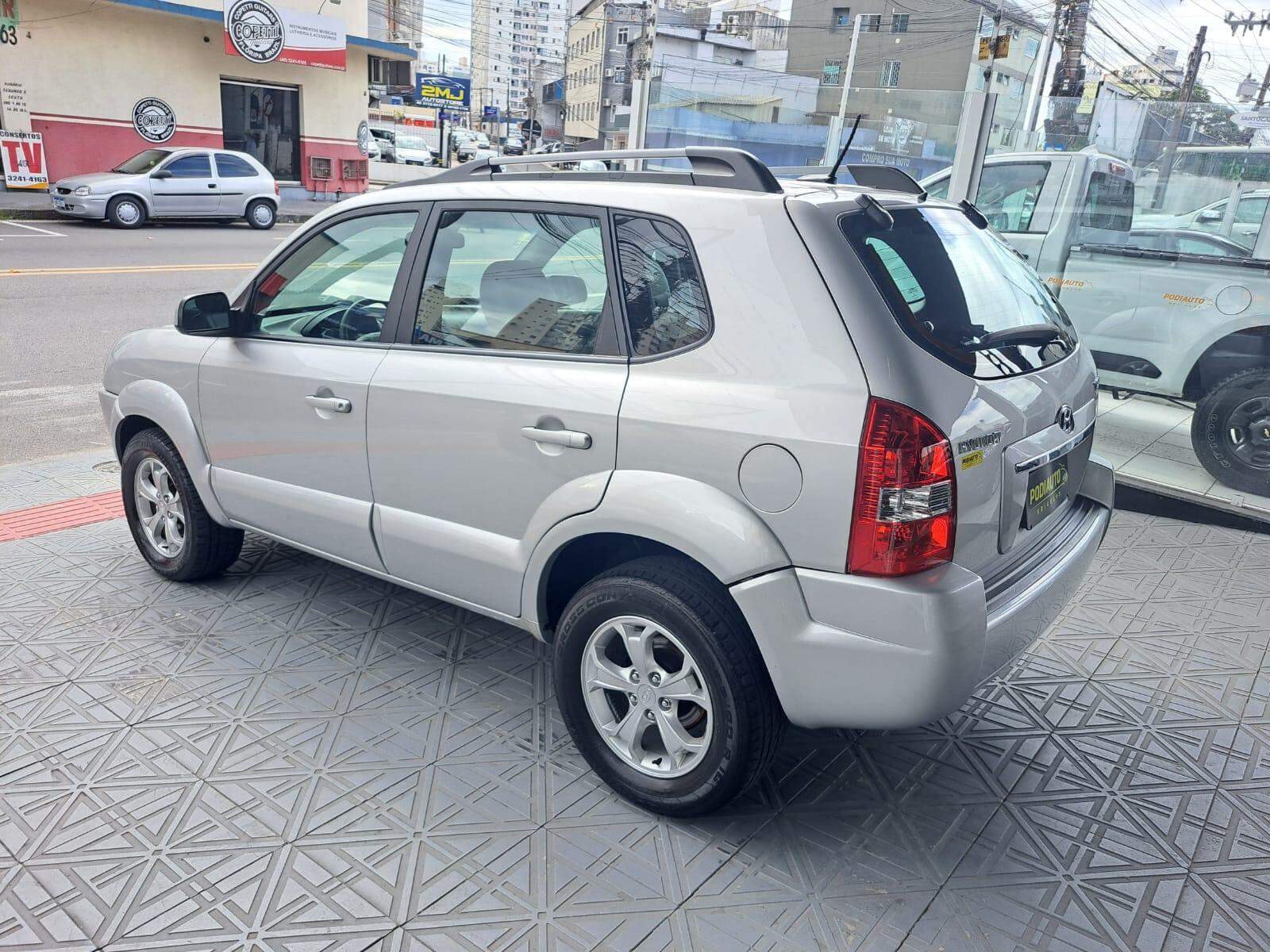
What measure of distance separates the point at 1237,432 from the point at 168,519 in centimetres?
593

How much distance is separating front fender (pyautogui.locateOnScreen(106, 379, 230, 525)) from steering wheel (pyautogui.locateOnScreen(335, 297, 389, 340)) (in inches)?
35.9

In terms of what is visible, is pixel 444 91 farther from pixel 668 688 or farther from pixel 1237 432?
pixel 668 688

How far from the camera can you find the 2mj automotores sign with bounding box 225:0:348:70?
22547 mm

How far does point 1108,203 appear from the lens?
6.35 meters

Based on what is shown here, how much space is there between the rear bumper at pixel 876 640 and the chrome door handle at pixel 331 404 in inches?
63.5

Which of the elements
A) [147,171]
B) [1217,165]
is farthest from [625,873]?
[147,171]

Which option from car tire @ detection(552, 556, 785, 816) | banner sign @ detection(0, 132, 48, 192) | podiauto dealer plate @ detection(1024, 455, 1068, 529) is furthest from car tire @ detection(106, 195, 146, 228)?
podiauto dealer plate @ detection(1024, 455, 1068, 529)

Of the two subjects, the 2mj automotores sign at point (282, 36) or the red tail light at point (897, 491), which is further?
the 2mj automotores sign at point (282, 36)

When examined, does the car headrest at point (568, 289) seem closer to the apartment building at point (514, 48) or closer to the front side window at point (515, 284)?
the front side window at point (515, 284)

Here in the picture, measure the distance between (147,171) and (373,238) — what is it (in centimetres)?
1845

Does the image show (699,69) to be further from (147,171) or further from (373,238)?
(147,171)

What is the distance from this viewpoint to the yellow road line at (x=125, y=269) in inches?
504

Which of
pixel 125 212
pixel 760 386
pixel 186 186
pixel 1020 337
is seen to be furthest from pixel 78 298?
pixel 1020 337

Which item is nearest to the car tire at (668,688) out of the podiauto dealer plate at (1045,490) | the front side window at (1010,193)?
the podiauto dealer plate at (1045,490)
